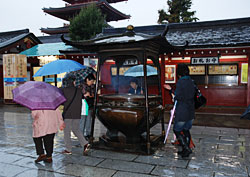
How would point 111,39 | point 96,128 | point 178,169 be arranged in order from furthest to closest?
point 96,128 → point 111,39 → point 178,169

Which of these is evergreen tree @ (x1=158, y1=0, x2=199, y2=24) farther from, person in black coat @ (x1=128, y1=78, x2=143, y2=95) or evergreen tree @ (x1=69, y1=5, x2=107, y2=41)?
person in black coat @ (x1=128, y1=78, x2=143, y2=95)

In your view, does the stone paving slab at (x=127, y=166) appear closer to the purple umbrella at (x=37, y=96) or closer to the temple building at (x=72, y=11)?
the purple umbrella at (x=37, y=96)

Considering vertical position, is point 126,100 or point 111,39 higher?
point 111,39

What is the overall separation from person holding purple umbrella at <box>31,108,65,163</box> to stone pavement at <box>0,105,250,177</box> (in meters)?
0.25

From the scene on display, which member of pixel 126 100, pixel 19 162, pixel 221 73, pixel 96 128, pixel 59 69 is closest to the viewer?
pixel 19 162

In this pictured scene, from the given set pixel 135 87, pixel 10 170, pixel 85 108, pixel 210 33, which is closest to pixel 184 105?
pixel 85 108

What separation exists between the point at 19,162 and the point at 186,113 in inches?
137

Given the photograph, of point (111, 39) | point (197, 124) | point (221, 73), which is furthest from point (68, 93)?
point (221, 73)

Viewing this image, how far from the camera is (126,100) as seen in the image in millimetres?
4777

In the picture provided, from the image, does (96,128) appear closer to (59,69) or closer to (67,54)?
(59,69)

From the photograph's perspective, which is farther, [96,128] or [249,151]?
[96,128]

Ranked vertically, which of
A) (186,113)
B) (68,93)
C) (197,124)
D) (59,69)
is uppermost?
(59,69)

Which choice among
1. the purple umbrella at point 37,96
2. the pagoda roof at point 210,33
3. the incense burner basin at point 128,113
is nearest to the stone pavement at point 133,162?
the incense burner basin at point 128,113

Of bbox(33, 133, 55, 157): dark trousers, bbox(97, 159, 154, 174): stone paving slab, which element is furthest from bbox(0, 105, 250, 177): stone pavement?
bbox(33, 133, 55, 157): dark trousers
